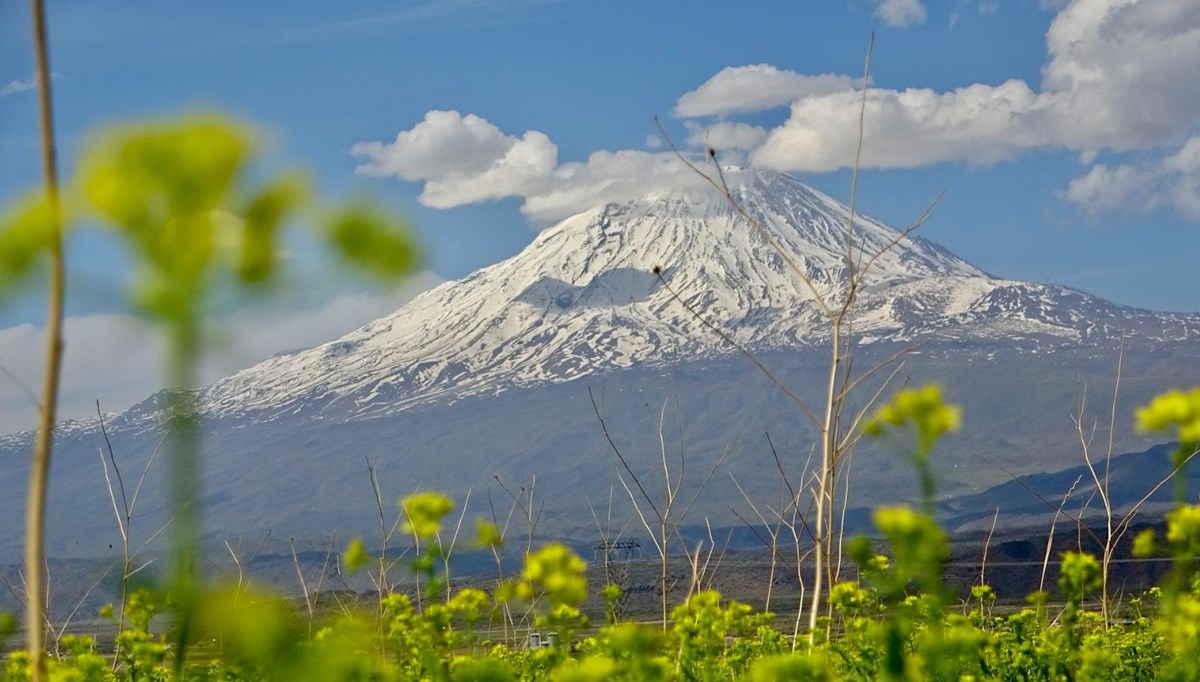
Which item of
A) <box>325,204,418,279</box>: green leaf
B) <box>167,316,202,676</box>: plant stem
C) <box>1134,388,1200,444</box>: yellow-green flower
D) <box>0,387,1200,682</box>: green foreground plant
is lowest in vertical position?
<box>0,387,1200,682</box>: green foreground plant

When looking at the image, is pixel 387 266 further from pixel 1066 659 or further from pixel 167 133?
pixel 1066 659

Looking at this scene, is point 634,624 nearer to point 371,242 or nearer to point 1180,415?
point 1180,415

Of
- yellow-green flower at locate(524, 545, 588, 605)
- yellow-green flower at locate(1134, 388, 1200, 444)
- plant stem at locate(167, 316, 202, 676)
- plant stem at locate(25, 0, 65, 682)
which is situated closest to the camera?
plant stem at locate(167, 316, 202, 676)

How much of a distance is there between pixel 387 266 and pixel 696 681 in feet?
11.6

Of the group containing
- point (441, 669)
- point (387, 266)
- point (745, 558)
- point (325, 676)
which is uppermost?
point (387, 266)

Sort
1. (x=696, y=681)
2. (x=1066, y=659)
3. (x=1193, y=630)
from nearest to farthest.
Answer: (x=1193, y=630) < (x=1066, y=659) < (x=696, y=681)

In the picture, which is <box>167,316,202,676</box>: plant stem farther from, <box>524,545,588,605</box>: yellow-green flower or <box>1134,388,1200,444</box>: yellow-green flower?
<box>1134,388,1200,444</box>: yellow-green flower

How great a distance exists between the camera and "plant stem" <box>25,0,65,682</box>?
976 millimetres

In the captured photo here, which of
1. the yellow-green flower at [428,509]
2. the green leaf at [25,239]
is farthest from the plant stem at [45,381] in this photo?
the yellow-green flower at [428,509]

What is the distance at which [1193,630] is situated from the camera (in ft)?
8.58

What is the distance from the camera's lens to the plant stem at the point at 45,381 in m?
0.98

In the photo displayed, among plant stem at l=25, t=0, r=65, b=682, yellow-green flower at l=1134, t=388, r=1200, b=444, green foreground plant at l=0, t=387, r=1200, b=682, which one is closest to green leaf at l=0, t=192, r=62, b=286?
plant stem at l=25, t=0, r=65, b=682

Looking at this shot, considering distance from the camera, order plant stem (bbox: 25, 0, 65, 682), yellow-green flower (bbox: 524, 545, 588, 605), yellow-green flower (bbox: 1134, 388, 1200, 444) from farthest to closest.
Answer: yellow-green flower (bbox: 524, 545, 588, 605) → yellow-green flower (bbox: 1134, 388, 1200, 444) → plant stem (bbox: 25, 0, 65, 682)

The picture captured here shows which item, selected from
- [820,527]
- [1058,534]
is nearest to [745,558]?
[1058,534]
